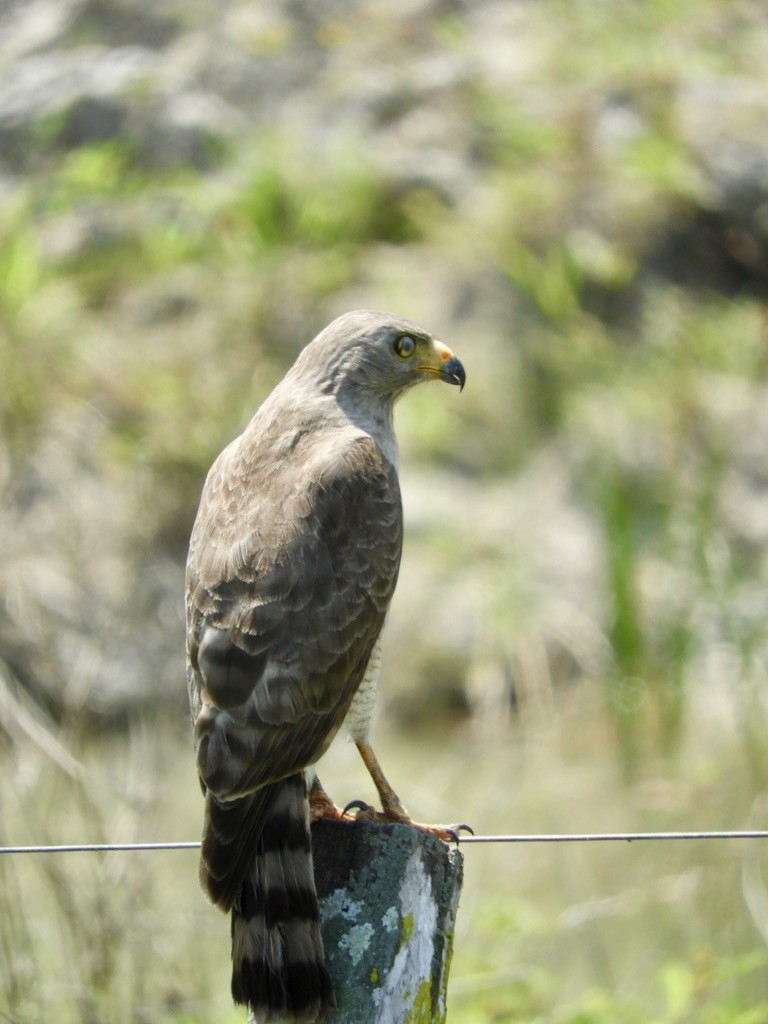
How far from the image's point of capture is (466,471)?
8.31 m

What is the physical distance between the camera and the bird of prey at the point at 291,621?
8.17 ft

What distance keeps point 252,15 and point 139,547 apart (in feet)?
21.8

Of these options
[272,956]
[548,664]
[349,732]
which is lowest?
[548,664]

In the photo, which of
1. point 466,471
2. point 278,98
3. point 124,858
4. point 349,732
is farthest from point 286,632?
point 278,98

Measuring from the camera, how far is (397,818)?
313 cm

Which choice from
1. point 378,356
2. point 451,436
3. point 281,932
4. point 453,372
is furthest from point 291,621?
point 451,436

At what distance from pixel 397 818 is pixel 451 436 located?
5.36 m

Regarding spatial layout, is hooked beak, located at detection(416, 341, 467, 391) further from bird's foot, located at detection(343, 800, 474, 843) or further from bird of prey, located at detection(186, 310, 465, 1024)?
bird's foot, located at detection(343, 800, 474, 843)

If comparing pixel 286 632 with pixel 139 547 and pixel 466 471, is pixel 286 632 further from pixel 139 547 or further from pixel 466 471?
pixel 466 471

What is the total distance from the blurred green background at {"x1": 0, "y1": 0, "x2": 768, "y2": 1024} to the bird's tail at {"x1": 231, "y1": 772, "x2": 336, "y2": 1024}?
58.7 inches

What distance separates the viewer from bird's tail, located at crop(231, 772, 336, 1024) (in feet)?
7.70

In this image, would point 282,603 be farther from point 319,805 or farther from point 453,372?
point 453,372

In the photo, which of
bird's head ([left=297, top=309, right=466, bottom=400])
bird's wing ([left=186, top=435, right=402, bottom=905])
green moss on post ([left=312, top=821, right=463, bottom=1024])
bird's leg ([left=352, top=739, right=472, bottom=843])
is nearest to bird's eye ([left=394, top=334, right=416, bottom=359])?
bird's head ([left=297, top=309, right=466, bottom=400])

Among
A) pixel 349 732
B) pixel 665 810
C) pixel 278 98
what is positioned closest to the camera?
pixel 349 732
